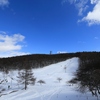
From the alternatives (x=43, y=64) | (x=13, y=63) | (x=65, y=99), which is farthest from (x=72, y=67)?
(x=65, y=99)

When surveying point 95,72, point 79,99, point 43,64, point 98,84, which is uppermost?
point 43,64

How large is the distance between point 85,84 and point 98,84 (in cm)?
253

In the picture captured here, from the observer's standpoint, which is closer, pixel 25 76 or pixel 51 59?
pixel 25 76

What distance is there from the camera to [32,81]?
218 ft

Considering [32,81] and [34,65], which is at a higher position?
[34,65]

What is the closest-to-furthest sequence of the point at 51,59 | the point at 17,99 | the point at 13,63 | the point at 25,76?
the point at 17,99 < the point at 25,76 < the point at 13,63 < the point at 51,59

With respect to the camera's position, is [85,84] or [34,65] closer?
[85,84]

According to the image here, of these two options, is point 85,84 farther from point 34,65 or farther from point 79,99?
point 34,65

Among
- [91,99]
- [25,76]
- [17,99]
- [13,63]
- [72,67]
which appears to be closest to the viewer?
[91,99]

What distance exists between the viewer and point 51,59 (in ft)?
576

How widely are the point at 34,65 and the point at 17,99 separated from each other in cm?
11022

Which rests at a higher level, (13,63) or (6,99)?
(13,63)

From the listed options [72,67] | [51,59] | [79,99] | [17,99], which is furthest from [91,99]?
[51,59]

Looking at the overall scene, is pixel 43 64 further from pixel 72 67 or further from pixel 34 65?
pixel 72 67
